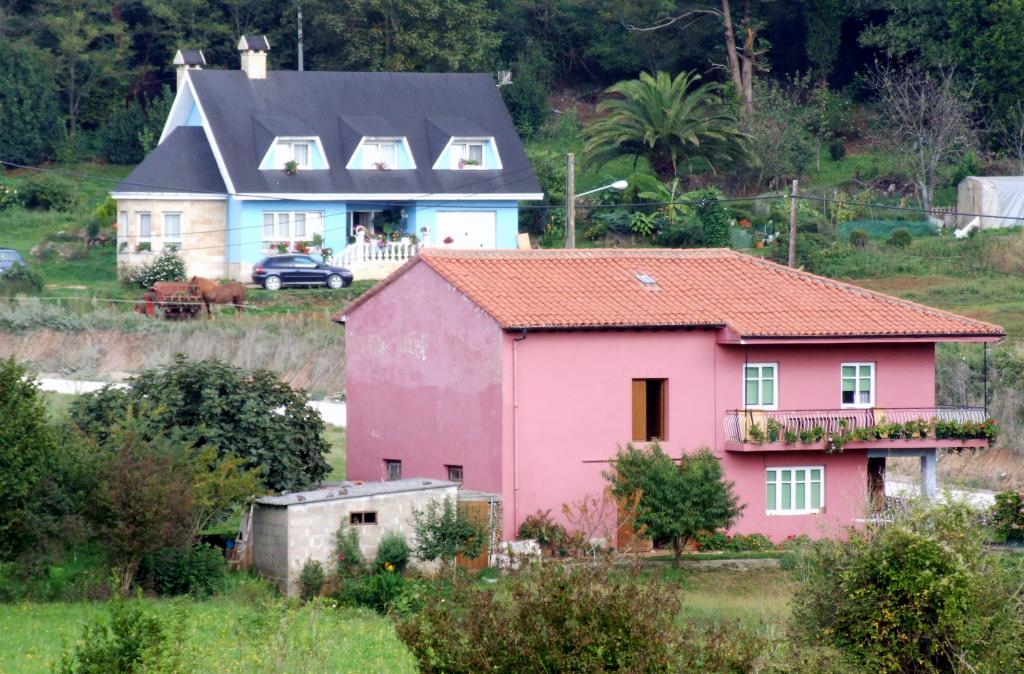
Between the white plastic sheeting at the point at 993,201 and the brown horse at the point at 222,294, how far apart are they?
26.7 m

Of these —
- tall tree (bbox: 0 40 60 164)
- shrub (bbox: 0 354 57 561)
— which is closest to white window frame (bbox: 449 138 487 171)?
tall tree (bbox: 0 40 60 164)

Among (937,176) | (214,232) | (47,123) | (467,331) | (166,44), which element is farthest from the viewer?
(166,44)

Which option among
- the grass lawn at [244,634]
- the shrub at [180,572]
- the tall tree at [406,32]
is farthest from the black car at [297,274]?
the shrub at [180,572]

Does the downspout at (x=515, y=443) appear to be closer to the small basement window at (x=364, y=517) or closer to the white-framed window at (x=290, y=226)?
the small basement window at (x=364, y=517)

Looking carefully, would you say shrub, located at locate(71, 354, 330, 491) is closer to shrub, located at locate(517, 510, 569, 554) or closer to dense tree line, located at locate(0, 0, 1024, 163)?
shrub, located at locate(517, 510, 569, 554)

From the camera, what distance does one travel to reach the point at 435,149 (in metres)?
64.8

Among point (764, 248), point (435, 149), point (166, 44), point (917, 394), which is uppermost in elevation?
point (166, 44)

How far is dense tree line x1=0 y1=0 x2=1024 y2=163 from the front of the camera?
7388cm

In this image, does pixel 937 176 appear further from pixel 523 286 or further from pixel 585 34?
pixel 523 286

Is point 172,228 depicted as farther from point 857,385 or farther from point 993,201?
point 857,385

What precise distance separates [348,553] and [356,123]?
118 feet

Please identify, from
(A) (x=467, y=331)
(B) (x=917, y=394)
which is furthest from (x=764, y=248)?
(A) (x=467, y=331)

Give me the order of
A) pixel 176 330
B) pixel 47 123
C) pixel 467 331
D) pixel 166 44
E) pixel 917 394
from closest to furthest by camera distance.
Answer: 1. pixel 467 331
2. pixel 917 394
3. pixel 176 330
4. pixel 47 123
5. pixel 166 44

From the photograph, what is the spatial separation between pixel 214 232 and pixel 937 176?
29.1m
